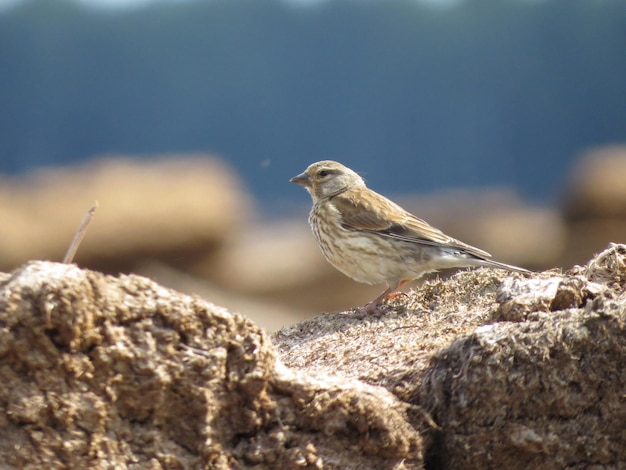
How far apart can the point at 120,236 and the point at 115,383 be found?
866 cm

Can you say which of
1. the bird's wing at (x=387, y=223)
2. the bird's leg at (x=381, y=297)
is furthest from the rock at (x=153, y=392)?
the bird's wing at (x=387, y=223)

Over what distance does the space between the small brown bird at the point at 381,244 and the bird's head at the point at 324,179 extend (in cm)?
14

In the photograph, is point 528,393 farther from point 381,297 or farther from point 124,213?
point 124,213

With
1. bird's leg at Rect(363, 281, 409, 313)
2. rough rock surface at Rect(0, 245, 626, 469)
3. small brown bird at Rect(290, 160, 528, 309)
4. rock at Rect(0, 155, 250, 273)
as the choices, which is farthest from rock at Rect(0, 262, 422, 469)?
rock at Rect(0, 155, 250, 273)

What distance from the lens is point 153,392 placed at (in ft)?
6.79

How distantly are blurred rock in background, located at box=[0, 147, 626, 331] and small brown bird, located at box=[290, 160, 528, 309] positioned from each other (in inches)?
164

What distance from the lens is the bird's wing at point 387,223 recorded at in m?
5.54

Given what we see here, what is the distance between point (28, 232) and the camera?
1075 cm

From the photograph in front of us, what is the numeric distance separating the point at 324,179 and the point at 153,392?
3.97m

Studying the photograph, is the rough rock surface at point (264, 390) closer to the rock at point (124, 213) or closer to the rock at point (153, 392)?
the rock at point (153, 392)

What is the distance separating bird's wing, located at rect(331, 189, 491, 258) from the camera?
5.54 metres

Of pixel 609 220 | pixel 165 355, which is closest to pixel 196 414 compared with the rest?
pixel 165 355

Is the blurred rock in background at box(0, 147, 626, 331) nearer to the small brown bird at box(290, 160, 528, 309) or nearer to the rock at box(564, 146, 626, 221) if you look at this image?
the rock at box(564, 146, 626, 221)

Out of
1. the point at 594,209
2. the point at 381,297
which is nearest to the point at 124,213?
the point at 594,209
